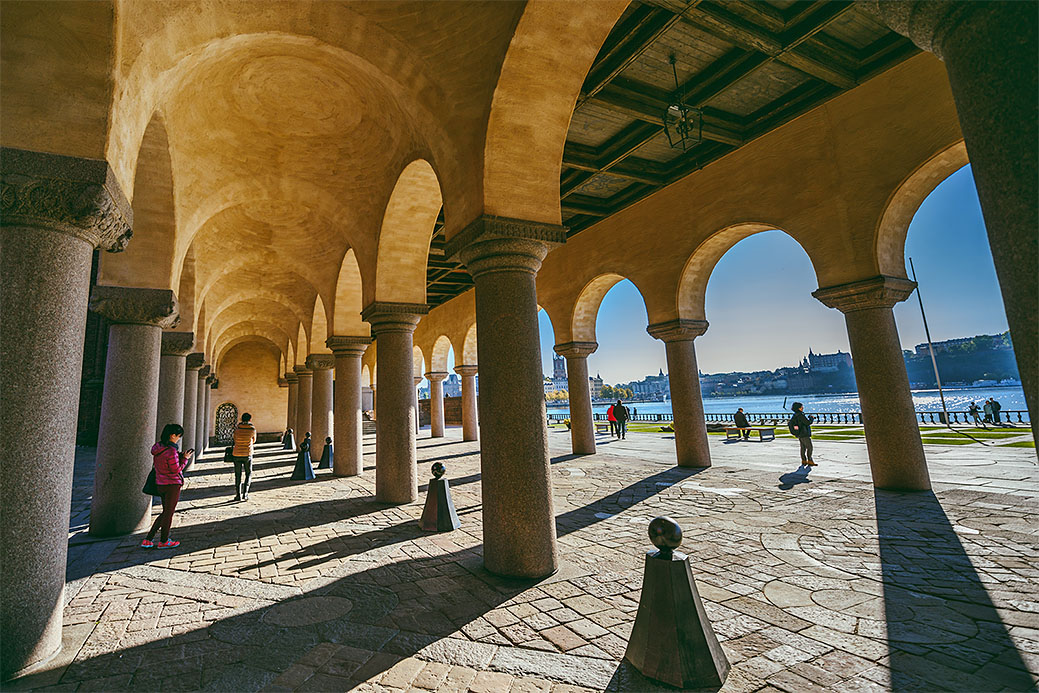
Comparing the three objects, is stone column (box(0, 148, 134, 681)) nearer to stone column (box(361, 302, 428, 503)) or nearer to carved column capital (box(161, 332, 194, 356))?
stone column (box(361, 302, 428, 503))

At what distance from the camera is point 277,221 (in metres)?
11.1

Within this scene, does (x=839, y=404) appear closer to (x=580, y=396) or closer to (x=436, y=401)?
(x=436, y=401)

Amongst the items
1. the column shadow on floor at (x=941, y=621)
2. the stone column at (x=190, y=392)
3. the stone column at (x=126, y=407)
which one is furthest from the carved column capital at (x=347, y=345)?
the column shadow on floor at (x=941, y=621)

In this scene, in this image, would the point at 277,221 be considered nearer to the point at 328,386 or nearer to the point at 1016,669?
the point at 328,386

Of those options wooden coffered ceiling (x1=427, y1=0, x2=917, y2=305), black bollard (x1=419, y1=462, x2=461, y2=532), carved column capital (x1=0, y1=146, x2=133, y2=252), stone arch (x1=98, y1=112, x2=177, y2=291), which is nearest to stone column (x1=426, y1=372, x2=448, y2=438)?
wooden coffered ceiling (x1=427, y1=0, x2=917, y2=305)

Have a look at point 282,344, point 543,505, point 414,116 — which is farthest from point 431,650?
point 282,344

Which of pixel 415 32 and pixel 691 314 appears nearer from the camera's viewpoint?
pixel 415 32

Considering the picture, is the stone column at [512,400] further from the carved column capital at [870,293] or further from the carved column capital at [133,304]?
the carved column capital at [870,293]

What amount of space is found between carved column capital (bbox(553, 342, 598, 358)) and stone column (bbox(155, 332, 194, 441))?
9.67 m

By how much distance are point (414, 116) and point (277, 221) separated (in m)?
6.62

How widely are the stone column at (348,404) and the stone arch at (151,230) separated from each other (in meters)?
4.12

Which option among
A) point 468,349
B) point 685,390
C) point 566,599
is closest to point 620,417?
point 468,349

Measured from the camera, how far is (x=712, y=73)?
27.2 ft

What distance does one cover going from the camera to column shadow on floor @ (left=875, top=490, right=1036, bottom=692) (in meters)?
2.70
